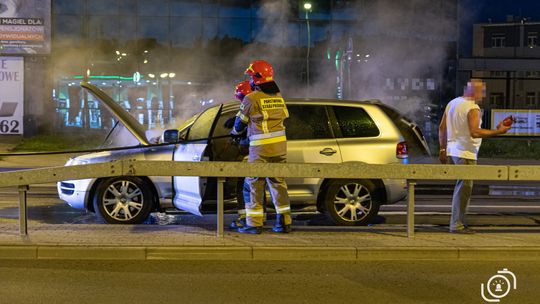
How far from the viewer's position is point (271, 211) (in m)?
7.62

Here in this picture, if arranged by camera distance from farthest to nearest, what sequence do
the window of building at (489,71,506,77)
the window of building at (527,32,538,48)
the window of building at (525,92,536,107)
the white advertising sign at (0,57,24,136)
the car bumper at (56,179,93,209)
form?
1. the window of building at (527,32,538,48)
2. the window of building at (489,71,506,77)
3. the window of building at (525,92,536,107)
4. the white advertising sign at (0,57,24,136)
5. the car bumper at (56,179,93,209)

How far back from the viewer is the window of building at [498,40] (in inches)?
1625

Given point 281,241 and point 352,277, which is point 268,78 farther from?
point 352,277

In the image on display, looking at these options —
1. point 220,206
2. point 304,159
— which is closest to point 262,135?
point 220,206

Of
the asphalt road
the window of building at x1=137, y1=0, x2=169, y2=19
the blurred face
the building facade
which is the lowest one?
the asphalt road

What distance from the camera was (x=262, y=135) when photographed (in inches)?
259

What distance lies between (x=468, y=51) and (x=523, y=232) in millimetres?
26250

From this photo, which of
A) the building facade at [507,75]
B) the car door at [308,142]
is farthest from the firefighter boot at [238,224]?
the building facade at [507,75]

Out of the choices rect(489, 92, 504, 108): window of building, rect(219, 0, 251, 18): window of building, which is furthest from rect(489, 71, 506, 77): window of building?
rect(219, 0, 251, 18): window of building

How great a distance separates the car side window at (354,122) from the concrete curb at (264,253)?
2.07m

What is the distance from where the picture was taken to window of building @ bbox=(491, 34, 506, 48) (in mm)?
41272

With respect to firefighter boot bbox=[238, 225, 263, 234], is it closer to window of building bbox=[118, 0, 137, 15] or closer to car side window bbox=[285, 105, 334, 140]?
car side window bbox=[285, 105, 334, 140]

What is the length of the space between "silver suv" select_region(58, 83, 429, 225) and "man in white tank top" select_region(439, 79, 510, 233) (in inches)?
37.1

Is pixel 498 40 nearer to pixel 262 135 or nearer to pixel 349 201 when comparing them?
pixel 349 201
